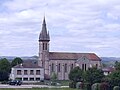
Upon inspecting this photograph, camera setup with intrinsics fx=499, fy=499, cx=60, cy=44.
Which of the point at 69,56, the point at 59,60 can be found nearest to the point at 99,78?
the point at 59,60

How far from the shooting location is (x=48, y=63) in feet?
510

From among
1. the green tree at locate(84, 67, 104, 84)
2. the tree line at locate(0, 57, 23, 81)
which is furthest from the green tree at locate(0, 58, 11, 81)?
the green tree at locate(84, 67, 104, 84)

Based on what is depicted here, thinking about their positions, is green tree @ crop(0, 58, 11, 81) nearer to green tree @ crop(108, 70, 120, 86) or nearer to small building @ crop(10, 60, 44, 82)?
small building @ crop(10, 60, 44, 82)

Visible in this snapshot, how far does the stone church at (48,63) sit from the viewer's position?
14838 centimetres

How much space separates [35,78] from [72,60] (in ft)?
52.6

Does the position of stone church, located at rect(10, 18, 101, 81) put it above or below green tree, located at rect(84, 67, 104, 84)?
above

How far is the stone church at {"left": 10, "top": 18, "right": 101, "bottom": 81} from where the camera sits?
148375mm

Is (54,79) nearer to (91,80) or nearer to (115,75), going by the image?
(91,80)

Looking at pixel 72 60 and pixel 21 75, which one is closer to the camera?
pixel 21 75

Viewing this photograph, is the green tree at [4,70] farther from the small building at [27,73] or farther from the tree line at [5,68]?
the small building at [27,73]

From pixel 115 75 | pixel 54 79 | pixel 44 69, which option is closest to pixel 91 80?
pixel 115 75

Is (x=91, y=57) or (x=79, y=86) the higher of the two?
(x=91, y=57)

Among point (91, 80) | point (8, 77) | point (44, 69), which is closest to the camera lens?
point (91, 80)

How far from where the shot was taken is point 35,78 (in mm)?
148625
